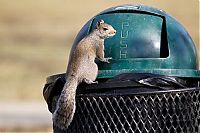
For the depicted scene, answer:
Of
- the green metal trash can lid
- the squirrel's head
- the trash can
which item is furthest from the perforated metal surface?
the squirrel's head

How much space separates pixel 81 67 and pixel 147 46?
42cm

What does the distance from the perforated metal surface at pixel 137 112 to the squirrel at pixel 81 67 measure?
0.09m

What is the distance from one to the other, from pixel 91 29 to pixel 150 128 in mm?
783

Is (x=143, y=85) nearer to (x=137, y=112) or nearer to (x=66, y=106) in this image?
(x=137, y=112)

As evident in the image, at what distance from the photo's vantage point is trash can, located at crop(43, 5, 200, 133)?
393cm

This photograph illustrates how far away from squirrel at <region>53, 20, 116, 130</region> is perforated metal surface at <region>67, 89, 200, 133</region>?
9cm

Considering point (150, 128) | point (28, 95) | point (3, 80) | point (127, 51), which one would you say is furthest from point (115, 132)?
point (3, 80)

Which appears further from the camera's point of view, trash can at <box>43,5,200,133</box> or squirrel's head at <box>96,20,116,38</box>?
squirrel's head at <box>96,20,116,38</box>

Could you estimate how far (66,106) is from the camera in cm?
397

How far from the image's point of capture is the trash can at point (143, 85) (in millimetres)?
3926

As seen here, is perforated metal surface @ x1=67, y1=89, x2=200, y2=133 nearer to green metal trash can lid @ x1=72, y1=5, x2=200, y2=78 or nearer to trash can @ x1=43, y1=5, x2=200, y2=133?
trash can @ x1=43, y1=5, x2=200, y2=133

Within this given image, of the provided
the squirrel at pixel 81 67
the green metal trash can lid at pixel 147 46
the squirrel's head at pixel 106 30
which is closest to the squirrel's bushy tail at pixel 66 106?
the squirrel at pixel 81 67

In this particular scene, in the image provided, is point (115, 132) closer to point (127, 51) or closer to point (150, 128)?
point (150, 128)

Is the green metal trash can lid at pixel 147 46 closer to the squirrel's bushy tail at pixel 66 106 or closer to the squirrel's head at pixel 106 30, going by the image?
the squirrel's head at pixel 106 30
